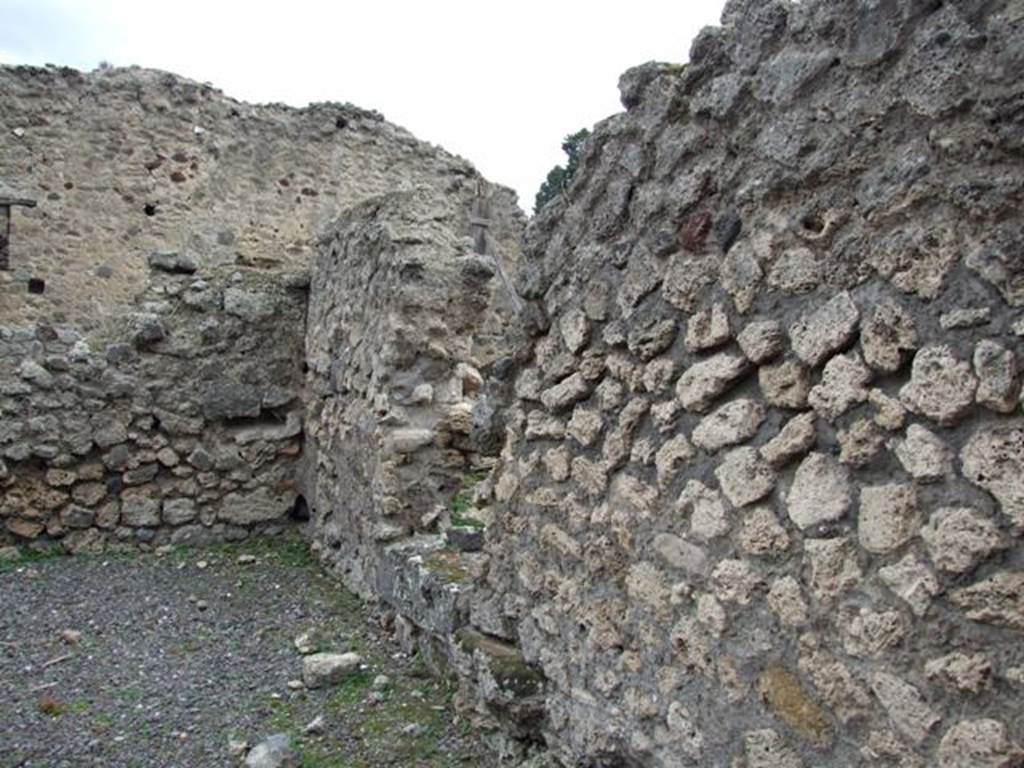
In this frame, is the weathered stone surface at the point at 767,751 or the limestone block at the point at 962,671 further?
the weathered stone surface at the point at 767,751

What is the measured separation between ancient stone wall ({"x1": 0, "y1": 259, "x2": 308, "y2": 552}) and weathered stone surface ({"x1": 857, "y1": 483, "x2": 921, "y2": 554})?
5.11m


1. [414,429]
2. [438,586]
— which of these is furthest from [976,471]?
[414,429]

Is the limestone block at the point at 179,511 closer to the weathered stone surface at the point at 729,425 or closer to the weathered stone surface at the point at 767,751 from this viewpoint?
the weathered stone surface at the point at 729,425

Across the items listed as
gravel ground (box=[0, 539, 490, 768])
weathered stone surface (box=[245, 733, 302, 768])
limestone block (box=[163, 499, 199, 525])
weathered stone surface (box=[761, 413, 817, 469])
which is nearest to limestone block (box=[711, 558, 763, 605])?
weathered stone surface (box=[761, 413, 817, 469])

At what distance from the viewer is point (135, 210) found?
1079 centimetres

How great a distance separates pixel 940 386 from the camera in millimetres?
1627

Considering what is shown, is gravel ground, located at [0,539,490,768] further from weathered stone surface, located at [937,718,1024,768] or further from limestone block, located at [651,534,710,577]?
weathered stone surface, located at [937,718,1024,768]

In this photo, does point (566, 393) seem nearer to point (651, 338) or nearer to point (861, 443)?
point (651, 338)

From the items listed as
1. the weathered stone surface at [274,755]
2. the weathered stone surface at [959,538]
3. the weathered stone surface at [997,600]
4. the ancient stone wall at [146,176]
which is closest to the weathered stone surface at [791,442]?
the weathered stone surface at [959,538]

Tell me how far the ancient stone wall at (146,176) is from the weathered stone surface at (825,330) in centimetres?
801

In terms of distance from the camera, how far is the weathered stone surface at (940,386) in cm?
159

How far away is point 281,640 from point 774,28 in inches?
139

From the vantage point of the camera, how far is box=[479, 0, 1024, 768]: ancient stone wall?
1577 millimetres

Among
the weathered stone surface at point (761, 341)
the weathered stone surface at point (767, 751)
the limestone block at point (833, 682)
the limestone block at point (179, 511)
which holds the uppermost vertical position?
the weathered stone surface at point (761, 341)
